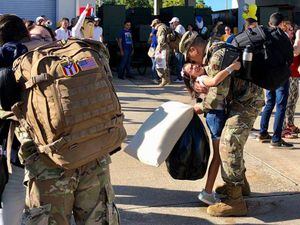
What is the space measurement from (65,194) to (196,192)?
2.56 m

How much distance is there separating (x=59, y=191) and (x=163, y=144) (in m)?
1.14

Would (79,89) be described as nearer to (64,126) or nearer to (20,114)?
(64,126)

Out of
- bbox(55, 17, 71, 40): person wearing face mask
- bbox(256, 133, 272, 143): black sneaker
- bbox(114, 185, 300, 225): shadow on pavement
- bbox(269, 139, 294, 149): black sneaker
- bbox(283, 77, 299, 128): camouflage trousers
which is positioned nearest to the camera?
bbox(114, 185, 300, 225): shadow on pavement

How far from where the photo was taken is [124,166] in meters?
5.97

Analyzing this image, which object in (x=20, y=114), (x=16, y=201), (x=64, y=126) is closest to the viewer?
(x=64, y=126)

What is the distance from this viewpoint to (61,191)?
2.70 m

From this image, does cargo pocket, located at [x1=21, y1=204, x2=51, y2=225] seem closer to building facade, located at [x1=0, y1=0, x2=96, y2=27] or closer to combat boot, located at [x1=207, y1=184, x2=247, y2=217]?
combat boot, located at [x1=207, y1=184, x2=247, y2=217]

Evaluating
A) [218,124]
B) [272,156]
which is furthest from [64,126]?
[272,156]

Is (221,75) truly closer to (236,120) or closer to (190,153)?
(236,120)

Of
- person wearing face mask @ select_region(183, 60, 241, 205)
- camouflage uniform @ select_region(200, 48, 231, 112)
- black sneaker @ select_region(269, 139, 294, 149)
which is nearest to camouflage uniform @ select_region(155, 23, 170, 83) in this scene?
black sneaker @ select_region(269, 139, 294, 149)

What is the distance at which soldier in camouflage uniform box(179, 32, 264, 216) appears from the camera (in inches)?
167

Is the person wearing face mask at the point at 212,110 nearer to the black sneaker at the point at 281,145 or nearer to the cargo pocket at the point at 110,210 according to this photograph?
the cargo pocket at the point at 110,210

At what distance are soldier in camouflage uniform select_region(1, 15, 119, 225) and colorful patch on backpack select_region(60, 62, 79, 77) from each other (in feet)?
1.42

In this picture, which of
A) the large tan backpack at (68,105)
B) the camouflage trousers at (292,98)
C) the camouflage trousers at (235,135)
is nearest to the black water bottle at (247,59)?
the camouflage trousers at (235,135)
